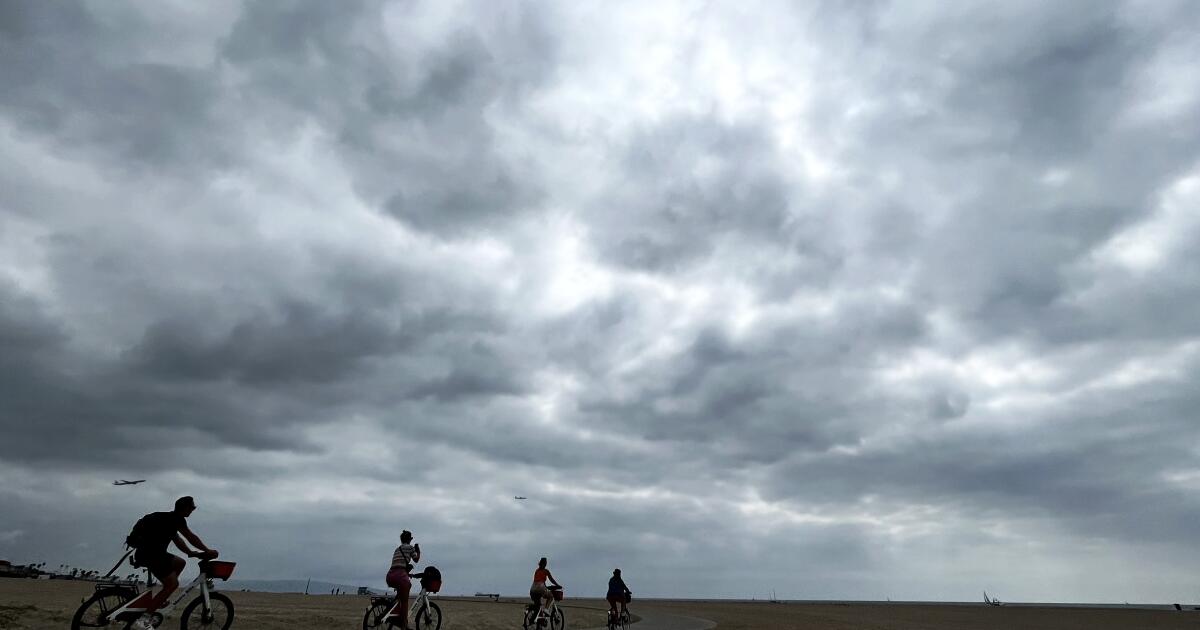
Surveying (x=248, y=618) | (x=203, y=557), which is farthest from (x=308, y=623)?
(x=203, y=557)

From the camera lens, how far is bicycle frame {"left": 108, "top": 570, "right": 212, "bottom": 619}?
12.9 m

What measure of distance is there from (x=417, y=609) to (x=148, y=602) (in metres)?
6.96

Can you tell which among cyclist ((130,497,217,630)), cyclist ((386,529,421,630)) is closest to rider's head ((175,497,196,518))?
cyclist ((130,497,217,630))

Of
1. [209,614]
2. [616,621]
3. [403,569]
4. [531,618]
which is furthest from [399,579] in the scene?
[616,621]

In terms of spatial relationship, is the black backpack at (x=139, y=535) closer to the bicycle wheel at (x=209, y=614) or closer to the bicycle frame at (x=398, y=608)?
the bicycle wheel at (x=209, y=614)

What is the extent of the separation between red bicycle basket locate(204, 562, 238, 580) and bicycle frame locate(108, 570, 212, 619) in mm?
101

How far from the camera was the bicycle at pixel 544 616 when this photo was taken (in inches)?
923

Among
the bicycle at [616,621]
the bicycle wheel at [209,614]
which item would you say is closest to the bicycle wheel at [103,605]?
the bicycle wheel at [209,614]

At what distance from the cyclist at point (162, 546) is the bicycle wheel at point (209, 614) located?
31.9 inches

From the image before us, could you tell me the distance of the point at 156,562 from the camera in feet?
44.0

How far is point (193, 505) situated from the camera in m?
13.9

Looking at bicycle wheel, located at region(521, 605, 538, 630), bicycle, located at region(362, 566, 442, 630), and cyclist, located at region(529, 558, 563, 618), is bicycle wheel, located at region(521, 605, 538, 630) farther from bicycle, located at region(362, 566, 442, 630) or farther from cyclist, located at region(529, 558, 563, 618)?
bicycle, located at region(362, 566, 442, 630)

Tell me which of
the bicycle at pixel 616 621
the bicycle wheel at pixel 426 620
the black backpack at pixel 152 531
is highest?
the black backpack at pixel 152 531

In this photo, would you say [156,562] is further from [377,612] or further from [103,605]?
[377,612]
